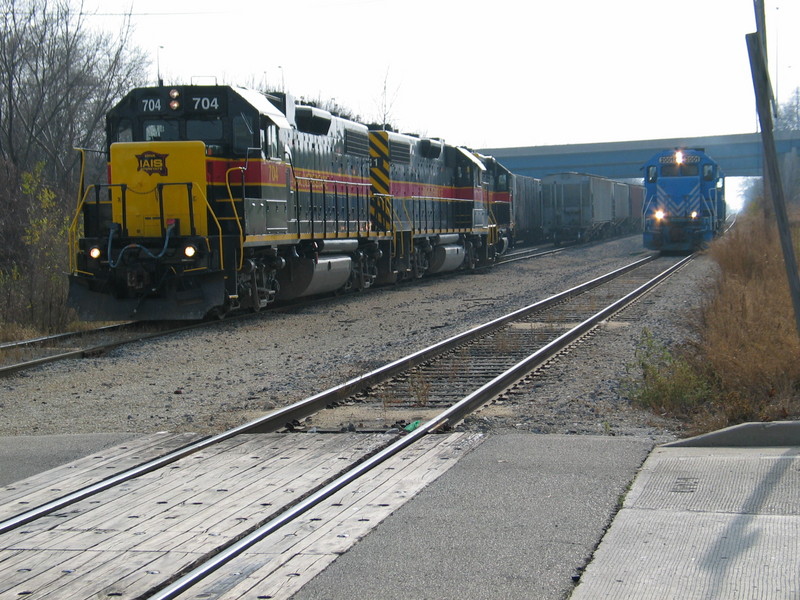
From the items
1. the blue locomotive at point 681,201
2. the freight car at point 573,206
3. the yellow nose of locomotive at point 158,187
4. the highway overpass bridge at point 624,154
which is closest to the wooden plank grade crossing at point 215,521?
the yellow nose of locomotive at point 158,187

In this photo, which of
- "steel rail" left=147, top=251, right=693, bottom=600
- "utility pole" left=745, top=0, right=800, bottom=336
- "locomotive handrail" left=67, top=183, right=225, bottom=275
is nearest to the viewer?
"steel rail" left=147, top=251, right=693, bottom=600

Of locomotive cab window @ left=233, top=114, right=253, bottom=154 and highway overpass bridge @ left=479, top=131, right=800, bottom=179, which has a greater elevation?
highway overpass bridge @ left=479, top=131, right=800, bottom=179

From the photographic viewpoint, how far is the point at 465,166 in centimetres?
2630

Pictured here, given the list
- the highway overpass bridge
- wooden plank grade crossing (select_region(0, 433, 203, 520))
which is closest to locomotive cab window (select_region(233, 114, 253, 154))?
wooden plank grade crossing (select_region(0, 433, 203, 520))

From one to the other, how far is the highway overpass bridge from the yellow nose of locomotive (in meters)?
59.9

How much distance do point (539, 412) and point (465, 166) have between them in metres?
19.2

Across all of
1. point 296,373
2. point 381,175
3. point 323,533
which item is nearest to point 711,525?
point 323,533

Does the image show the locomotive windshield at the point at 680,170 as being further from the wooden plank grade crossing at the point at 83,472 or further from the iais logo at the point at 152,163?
the wooden plank grade crossing at the point at 83,472

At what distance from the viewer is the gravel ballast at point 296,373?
7.58m

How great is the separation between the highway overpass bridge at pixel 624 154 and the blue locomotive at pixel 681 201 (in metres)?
38.0

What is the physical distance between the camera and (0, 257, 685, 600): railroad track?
13.3ft

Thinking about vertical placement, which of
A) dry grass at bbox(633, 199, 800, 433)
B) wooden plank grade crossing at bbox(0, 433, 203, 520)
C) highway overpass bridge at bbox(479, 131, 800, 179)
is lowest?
wooden plank grade crossing at bbox(0, 433, 203, 520)

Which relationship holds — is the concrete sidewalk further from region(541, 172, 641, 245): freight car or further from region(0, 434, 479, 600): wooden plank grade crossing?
region(541, 172, 641, 245): freight car

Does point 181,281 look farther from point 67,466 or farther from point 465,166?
point 465,166
